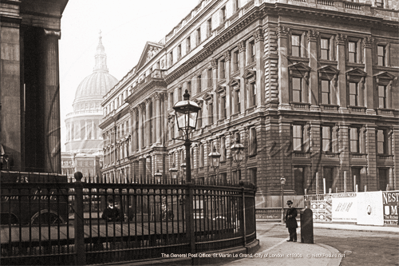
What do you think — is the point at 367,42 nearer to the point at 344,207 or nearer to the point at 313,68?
the point at 313,68

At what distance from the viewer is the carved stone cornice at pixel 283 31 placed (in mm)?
52156

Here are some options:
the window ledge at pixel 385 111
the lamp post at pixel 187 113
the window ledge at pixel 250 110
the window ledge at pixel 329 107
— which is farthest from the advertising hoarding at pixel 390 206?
the window ledge at pixel 385 111

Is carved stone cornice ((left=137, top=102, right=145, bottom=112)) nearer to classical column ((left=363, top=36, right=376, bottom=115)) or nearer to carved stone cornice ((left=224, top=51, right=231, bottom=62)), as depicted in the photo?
carved stone cornice ((left=224, top=51, right=231, bottom=62))

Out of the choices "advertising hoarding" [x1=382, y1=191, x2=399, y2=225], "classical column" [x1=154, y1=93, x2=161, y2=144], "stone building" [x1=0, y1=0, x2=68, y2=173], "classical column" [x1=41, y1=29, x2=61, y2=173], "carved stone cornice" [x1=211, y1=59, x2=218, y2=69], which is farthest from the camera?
"classical column" [x1=154, y1=93, x2=161, y2=144]

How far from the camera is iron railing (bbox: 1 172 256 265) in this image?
34.6ft

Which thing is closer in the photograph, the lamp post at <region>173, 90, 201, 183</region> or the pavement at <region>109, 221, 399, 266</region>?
the pavement at <region>109, 221, 399, 266</region>

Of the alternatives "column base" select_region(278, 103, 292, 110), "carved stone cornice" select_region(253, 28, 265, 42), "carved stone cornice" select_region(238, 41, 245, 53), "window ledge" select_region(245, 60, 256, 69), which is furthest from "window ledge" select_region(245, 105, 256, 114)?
"carved stone cornice" select_region(253, 28, 265, 42)

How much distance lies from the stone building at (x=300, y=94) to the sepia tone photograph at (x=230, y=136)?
0.16 metres

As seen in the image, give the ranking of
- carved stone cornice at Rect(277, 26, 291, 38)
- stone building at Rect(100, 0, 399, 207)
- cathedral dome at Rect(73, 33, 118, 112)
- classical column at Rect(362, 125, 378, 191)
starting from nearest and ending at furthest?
cathedral dome at Rect(73, 33, 118, 112) → stone building at Rect(100, 0, 399, 207) → carved stone cornice at Rect(277, 26, 291, 38) → classical column at Rect(362, 125, 378, 191)

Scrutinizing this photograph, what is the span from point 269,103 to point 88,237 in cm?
4164

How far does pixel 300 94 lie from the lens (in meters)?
53.2

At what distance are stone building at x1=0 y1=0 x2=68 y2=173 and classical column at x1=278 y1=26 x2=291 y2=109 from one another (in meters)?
32.9

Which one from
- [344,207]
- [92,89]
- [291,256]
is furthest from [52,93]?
[344,207]

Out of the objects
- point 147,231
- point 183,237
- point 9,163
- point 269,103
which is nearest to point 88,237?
point 147,231
